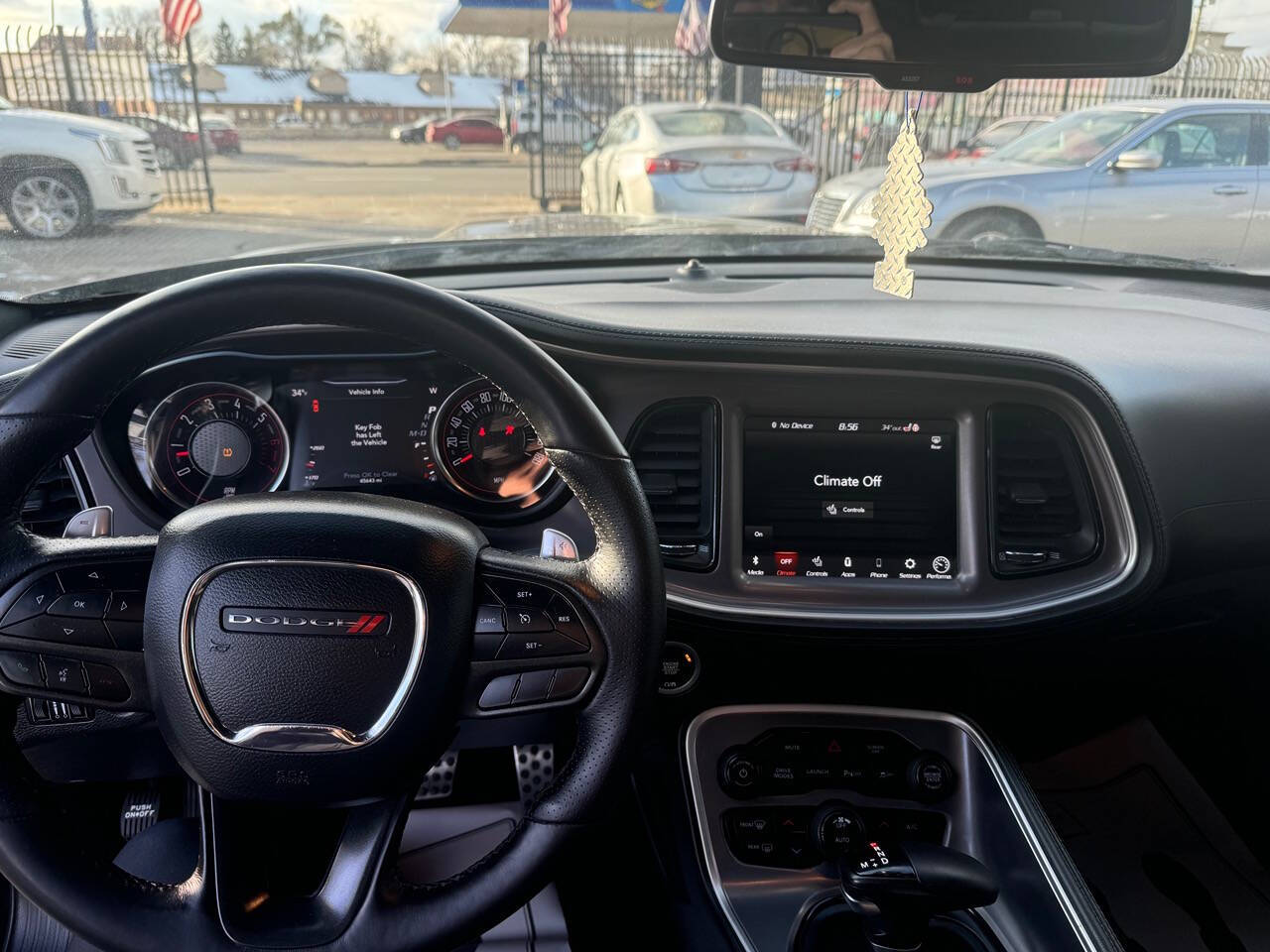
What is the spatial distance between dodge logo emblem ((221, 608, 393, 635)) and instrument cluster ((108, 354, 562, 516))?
63cm

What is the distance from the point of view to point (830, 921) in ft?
6.83

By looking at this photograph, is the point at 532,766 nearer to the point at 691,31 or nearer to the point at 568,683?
the point at 568,683

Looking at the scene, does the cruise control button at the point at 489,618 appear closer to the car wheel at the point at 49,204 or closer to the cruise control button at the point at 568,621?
the cruise control button at the point at 568,621

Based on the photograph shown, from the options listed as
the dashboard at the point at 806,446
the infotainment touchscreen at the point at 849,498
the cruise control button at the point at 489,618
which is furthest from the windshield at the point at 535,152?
the cruise control button at the point at 489,618

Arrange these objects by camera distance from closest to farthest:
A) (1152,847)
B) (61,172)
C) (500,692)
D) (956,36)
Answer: (500,692) < (956,36) < (61,172) < (1152,847)

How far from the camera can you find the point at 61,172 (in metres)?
2.18

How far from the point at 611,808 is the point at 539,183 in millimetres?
2185

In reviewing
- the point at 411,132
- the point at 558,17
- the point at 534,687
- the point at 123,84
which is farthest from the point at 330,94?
the point at 534,687

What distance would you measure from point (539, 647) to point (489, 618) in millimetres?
76

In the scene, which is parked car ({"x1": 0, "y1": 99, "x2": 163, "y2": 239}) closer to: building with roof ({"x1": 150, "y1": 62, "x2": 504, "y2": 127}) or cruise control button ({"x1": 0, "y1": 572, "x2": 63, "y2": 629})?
building with roof ({"x1": 150, "y1": 62, "x2": 504, "y2": 127})

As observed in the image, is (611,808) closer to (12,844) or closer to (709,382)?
(12,844)

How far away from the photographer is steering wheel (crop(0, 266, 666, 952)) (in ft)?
4.15

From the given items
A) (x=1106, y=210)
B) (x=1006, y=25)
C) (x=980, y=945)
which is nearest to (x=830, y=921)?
(x=980, y=945)

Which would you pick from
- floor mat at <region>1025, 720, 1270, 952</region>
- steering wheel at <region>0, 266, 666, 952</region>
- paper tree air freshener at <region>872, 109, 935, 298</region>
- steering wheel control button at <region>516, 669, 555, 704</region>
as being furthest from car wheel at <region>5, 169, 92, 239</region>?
floor mat at <region>1025, 720, 1270, 952</region>
